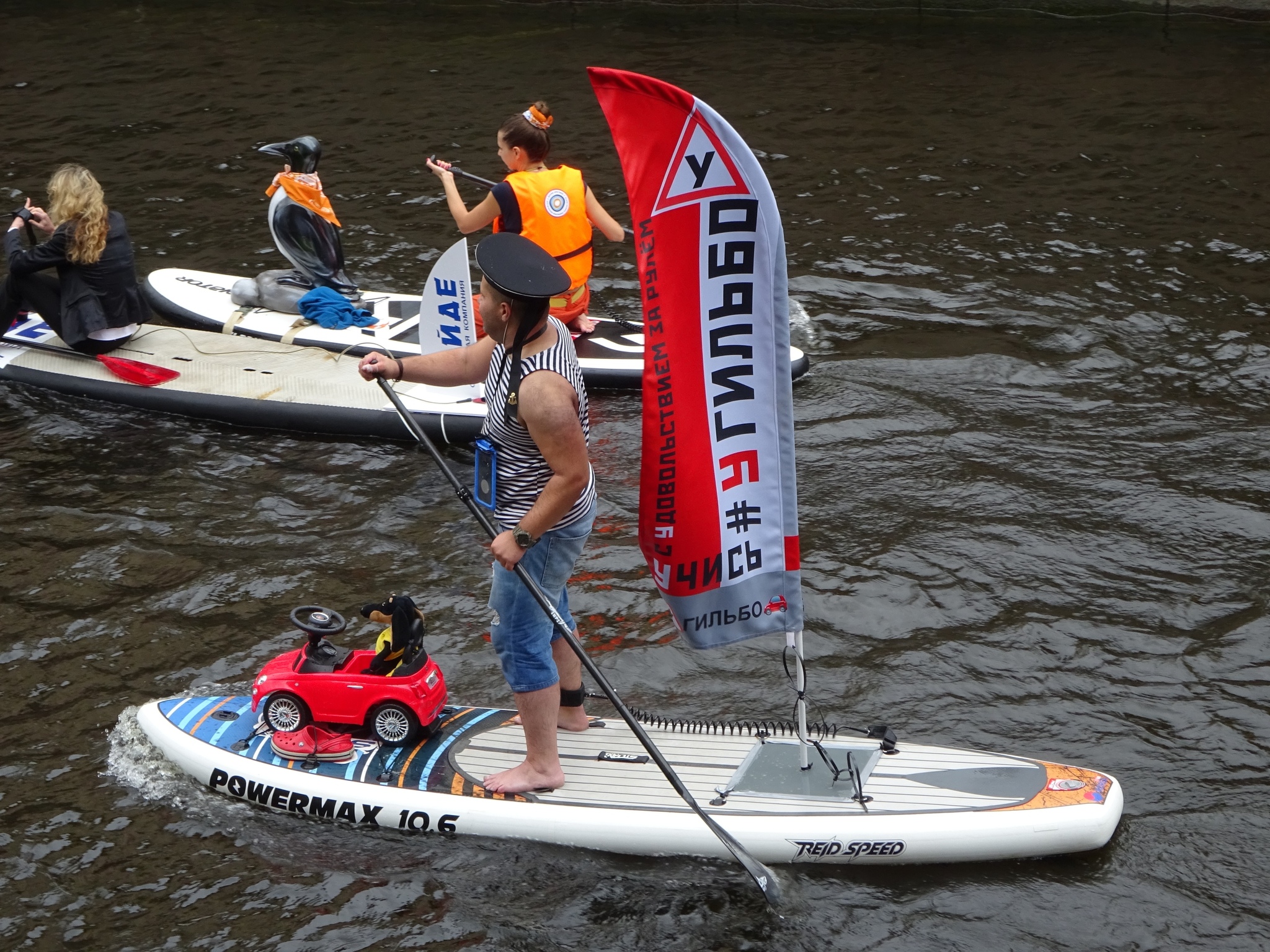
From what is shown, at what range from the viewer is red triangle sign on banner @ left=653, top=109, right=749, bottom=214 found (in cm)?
402

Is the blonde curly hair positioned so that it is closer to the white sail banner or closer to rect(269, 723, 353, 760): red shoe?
the white sail banner

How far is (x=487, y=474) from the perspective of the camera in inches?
175

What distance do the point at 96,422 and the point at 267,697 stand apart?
4236 millimetres

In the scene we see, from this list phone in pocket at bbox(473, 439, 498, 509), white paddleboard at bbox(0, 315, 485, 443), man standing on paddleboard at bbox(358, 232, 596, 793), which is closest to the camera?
man standing on paddleboard at bbox(358, 232, 596, 793)

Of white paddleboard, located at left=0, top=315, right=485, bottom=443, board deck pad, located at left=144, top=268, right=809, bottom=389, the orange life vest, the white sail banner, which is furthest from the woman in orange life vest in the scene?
white paddleboard, located at left=0, top=315, right=485, bottom=443

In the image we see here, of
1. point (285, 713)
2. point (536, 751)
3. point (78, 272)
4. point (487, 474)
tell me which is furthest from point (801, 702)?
point (78, 272)

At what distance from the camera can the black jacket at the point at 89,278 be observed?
8.47 metres

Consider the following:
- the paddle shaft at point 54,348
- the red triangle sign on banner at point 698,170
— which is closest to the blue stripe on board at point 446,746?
the red triangle sign on banner at point 698,170

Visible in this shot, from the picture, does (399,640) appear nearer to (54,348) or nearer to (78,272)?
(78,272)

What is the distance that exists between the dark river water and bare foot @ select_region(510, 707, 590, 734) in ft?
1.93

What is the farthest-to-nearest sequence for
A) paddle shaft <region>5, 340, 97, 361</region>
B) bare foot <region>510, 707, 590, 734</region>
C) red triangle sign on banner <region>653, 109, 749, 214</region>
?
paddle shaft <region>5, 340, 97, 361</region>, bare foot <region>510, 707, 590, 734</region>, red triangle sign on banner <region>653, 109, 749, 214</region>

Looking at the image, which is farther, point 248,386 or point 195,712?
point 248,386

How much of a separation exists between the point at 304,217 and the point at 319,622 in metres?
4.59

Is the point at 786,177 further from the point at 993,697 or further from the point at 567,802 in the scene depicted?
the point at 567,802
